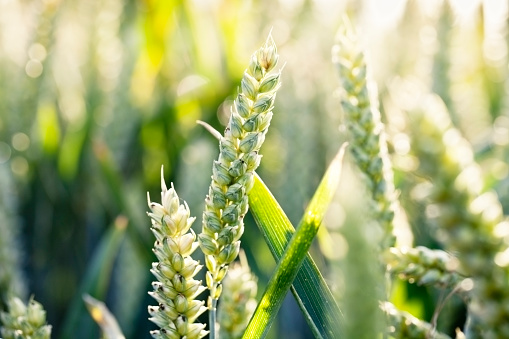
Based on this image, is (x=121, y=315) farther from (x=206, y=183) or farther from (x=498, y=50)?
(x=498, y=50)

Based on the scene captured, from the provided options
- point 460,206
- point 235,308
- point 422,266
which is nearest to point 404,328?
point 422,266

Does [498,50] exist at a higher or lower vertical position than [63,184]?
higher

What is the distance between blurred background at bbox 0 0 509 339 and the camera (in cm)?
160

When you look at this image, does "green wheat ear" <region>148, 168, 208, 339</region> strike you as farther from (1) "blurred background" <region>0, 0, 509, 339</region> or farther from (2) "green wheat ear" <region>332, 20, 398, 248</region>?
(1) "blurred background" <region>0, 0, 509, 339</region>

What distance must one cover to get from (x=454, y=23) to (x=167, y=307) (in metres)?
1.83

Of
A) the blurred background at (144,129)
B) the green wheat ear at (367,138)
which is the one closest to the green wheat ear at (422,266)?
the green wheat ear at (367,138)

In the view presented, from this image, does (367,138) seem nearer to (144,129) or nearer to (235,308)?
Result: (235,308)

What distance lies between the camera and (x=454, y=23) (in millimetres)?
2199

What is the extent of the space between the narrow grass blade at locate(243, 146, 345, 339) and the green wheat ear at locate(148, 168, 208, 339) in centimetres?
9

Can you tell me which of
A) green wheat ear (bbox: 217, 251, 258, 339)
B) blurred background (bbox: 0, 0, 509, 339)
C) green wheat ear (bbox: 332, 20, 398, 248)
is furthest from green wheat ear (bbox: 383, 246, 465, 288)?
blurred background (bbox: 0, 0, 509, 339)

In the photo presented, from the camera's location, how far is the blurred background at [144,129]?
1.60 m

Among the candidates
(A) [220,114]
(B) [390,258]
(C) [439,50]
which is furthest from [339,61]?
(A) [220,114]

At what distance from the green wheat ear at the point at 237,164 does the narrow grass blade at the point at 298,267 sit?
8 centimetres

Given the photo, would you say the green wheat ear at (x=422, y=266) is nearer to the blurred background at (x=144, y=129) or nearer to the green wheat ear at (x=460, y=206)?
the green wheat ear at (x=460, y=206)
